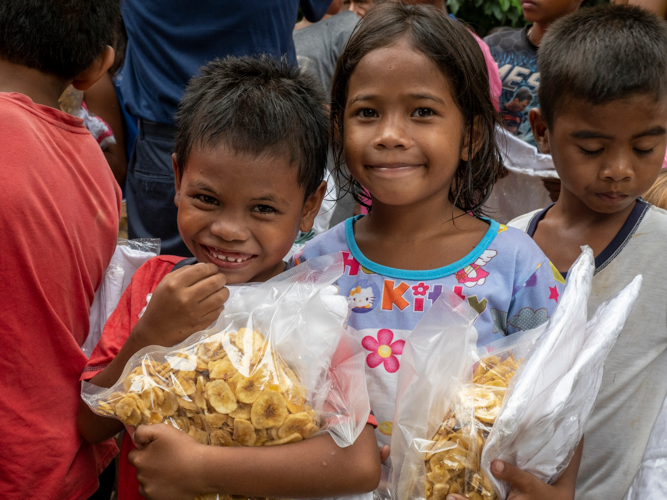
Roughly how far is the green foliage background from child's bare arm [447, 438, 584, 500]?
540 centimetres

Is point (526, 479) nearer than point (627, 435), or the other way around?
point (526, 479)

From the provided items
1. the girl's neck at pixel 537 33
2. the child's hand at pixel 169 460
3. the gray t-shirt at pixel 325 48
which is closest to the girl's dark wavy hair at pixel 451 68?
the child's hand at pixel 169 460

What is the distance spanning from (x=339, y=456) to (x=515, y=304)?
0.56 m

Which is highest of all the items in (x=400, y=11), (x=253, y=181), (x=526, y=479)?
(x=400, y=11)

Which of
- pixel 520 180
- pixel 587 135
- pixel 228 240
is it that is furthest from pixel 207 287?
pixel 520 180

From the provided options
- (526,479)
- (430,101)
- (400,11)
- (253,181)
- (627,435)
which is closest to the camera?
(526,479)

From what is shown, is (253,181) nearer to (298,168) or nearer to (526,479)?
(298,168)

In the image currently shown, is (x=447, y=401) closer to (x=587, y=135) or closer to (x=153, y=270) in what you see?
(x=153, y=270)

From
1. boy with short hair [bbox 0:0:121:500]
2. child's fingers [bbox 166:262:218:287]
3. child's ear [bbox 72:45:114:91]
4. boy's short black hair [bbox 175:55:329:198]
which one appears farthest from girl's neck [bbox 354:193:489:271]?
child's ear [bbox 72:45:114:91]

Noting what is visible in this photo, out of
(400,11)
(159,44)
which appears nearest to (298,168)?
(400,11)

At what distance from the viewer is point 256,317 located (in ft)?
4.23

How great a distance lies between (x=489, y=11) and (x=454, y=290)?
5.68 meters

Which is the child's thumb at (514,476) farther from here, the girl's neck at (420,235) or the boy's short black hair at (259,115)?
the boy's short black hair at (259,115)

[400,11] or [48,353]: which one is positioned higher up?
[400,11]
